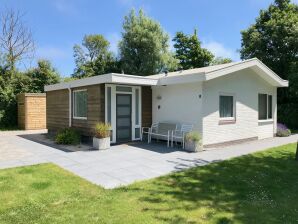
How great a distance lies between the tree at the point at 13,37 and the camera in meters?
22.5

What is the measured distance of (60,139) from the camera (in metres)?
10.9

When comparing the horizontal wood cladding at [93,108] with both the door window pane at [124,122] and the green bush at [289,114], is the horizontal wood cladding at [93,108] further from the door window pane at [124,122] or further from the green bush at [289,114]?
the green bush at [289,114]

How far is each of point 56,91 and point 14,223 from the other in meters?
10.9

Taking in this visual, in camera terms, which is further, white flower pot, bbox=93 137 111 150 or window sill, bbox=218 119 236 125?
window sill, bbox=218 119 236 125

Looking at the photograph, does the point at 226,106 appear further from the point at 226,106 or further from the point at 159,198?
the point at 159,198

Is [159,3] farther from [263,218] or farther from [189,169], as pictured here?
[263,218]

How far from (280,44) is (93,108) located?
13.5 metres

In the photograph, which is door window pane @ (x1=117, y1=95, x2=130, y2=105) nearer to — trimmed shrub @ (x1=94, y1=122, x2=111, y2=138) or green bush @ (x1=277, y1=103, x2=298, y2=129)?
trimmed shrub @ (x1=94, y1=122, x2=111, y2=138)

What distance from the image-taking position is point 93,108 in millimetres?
10742

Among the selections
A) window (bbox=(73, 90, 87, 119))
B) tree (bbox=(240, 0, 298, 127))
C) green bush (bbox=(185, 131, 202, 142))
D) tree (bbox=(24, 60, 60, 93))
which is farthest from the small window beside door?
tree (bbox=(24, 60, 60, 93))

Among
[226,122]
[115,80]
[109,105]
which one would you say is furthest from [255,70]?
[109,105]

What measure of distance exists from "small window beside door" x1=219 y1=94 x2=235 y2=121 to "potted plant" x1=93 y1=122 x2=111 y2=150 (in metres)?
4.46

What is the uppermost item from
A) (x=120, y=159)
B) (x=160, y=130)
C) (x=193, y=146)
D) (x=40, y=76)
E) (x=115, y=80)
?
(x=40, y=76)

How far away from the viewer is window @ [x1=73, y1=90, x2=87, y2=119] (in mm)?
11562
